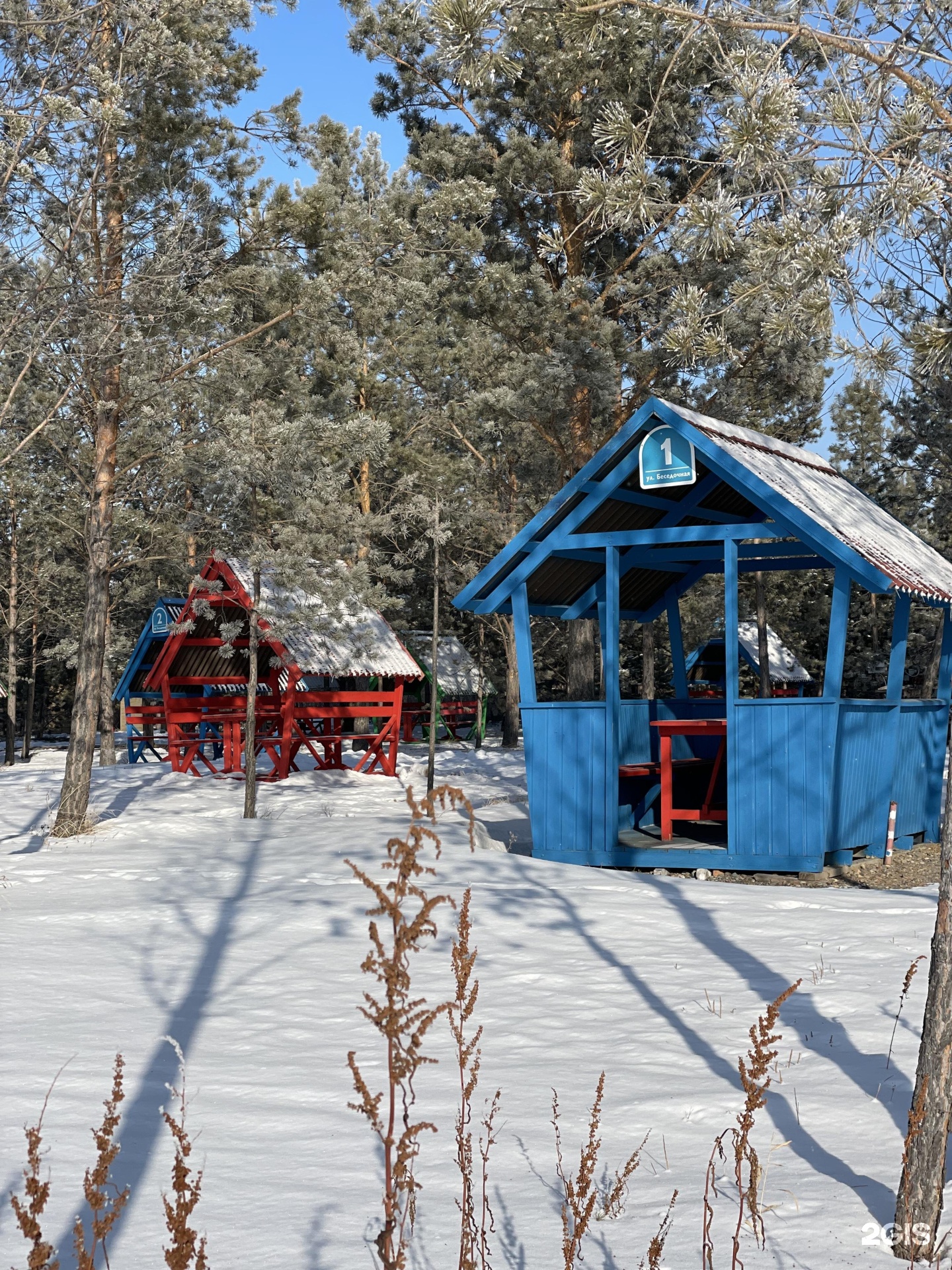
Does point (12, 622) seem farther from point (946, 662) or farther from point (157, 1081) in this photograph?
point (157, 1081)

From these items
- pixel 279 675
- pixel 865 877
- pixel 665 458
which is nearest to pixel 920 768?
pixel 865 877

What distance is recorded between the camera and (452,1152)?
5180 millimetres

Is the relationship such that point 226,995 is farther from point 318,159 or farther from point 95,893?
point 318,159

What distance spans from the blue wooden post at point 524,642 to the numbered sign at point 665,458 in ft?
6.52

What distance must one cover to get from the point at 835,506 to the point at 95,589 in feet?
29.3

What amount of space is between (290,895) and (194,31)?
33.5ft

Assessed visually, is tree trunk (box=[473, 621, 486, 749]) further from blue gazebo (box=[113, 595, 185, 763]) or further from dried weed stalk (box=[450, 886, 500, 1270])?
dried weed stalk (box=[450, 886, 500, 1270])

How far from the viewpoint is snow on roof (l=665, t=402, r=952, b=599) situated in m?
12.4

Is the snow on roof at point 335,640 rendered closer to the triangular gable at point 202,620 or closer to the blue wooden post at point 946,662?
the triangular gable at point 202,620

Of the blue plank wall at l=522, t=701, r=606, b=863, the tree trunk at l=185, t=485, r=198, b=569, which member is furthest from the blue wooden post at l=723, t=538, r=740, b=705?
the tree trunk at l=185, t=485, r=198, b=569

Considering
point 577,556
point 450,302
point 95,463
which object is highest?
point 450,302

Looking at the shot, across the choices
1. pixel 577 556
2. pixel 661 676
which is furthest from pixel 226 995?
pixel 661 676

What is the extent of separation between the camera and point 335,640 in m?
20.0

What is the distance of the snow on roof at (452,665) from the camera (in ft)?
128
